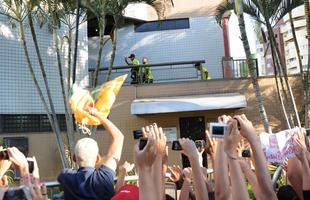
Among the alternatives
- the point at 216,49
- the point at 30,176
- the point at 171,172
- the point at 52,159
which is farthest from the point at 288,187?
the point at 216,49

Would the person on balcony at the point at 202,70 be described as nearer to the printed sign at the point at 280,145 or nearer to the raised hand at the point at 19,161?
the printed sign at the point at 280,145

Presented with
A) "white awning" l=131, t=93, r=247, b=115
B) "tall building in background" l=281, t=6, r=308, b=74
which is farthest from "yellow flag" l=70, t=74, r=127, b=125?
"tall building in background" l=281, t=6, r=308, b=74

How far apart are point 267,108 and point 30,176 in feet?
41.2

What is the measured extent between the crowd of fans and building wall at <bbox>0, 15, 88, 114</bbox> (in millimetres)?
9702

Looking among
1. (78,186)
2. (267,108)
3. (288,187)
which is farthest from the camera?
(267,108)

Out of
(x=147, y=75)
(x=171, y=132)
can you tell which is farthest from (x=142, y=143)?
(x=147, y=75)

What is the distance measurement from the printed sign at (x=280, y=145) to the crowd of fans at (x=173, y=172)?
0.26 feet

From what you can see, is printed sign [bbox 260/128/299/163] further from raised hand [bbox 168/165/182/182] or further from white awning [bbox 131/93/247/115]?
white awning [bbox 131/93/247/115]

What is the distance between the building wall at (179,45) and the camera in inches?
675

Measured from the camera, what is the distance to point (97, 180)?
3285 millimetres

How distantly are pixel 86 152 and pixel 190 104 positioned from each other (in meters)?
10.5

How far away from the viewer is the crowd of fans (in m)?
2.21

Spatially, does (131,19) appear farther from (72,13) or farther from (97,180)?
(97,180)

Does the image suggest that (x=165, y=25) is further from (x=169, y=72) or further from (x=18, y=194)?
(x=18, y=194)
